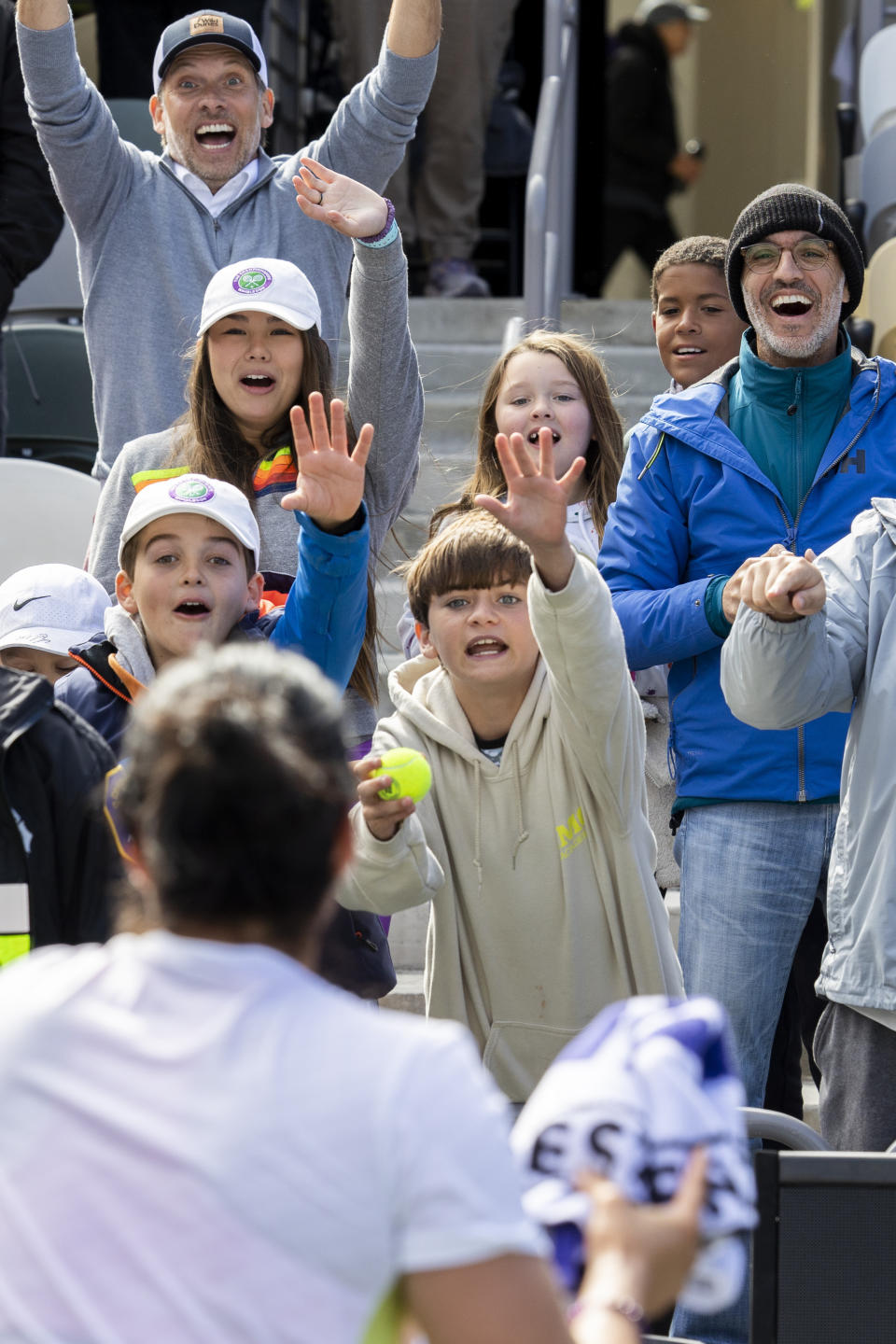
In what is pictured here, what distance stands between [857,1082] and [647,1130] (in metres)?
1.59

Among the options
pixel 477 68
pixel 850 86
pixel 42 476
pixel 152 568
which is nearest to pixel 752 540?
pixel 152 568

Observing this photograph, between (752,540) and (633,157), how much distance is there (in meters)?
6.17

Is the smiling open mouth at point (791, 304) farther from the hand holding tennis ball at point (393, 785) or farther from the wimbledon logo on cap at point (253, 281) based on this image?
the hand holding tennis ball at point (393, 785)

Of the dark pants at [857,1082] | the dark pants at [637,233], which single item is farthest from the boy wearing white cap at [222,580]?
the dark pants at [637,233]

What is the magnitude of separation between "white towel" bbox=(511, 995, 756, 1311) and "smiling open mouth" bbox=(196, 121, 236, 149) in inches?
129

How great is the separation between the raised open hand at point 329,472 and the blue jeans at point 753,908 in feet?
3.15

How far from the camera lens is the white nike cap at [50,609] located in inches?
139

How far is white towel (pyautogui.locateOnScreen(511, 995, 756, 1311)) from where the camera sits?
1.28 metres

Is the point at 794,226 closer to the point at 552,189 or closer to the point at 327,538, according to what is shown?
the point at 327,538

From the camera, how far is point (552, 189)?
20.8 ft

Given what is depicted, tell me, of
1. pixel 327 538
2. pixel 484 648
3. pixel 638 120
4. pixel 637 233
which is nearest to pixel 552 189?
pixel 638 120

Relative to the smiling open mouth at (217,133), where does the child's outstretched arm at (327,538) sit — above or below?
below

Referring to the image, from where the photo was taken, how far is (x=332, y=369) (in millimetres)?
3697

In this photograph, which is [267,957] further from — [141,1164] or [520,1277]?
[520,1277]
